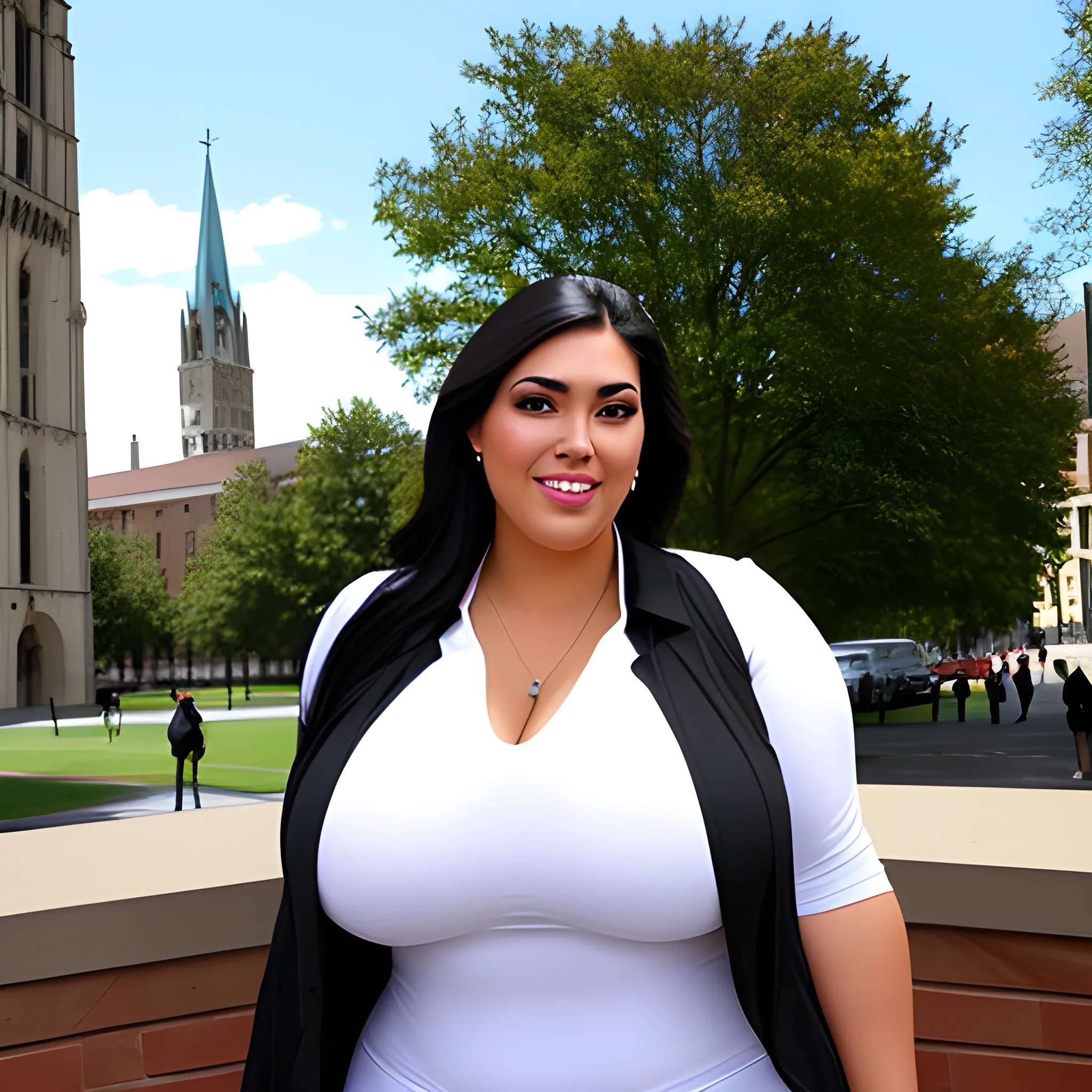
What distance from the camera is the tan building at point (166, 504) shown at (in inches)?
381

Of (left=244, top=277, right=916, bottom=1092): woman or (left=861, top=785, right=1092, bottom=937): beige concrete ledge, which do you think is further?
(left=861, top=785, right=1092, bottom=937): beige concrete ledge

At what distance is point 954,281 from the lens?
13.1m

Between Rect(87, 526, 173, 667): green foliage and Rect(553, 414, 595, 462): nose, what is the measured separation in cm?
901

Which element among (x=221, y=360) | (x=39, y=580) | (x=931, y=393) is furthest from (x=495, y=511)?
(x=931, y=393)

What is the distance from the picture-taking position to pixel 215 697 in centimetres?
980

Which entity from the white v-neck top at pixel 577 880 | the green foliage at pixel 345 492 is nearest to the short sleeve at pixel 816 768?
the white v-neck top at pixel 577 880

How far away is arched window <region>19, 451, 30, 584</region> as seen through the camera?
30.2 feet

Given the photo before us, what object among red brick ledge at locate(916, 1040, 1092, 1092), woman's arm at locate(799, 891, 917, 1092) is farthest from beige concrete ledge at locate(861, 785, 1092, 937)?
woman's arm at locate(799, 891, 917, 1092)

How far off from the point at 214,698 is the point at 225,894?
27.8ft

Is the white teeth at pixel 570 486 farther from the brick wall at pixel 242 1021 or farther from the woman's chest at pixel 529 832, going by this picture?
the brick wall at pixel 242 1021

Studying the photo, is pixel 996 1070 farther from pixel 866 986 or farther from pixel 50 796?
pixel 50 796

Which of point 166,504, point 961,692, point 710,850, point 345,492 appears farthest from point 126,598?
point 710,850

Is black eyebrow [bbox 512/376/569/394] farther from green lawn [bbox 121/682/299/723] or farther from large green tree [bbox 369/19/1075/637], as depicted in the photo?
large green tree [bbox 369/19/1075/637]

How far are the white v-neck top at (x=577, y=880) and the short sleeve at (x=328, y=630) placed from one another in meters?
0.18
